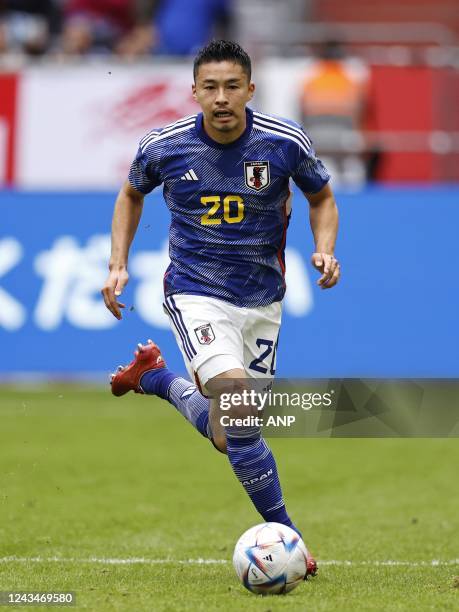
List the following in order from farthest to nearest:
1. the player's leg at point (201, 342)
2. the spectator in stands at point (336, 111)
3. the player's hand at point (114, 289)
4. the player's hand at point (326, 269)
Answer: the spectator in stands at point (336, 111), the player's hand at point (114, 289), the player's leg at point (201, 342), the player's hand at point (326, 269)

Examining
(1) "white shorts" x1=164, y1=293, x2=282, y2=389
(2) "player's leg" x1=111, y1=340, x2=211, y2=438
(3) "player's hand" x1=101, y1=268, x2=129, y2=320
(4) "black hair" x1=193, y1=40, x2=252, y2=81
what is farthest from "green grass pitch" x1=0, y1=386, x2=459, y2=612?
(4) "black hair" x1=193, y1=40, x2=252, y2=81

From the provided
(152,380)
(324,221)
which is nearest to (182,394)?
(152,380)

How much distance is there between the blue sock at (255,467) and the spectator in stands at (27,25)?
36.7 ft

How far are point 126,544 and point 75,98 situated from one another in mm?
9092

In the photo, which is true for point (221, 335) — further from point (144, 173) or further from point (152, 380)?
point (152, 380)

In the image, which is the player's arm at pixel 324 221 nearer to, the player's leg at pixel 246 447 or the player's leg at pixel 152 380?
the player's leg at pixel 246 447

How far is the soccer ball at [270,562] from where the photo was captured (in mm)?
5789

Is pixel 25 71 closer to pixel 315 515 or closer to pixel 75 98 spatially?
pixel 75 98

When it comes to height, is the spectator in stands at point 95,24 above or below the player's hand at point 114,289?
above

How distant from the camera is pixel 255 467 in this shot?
6.21m

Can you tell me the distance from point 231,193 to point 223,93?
49 centimetres

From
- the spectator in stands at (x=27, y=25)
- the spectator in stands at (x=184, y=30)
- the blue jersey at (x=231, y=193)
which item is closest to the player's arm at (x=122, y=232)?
the blue jersey at (x=231, y=193)

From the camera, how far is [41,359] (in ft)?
41.2

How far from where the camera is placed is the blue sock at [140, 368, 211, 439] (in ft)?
22.5
